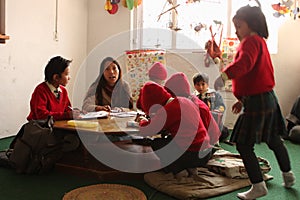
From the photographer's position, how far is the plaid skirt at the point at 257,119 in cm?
200

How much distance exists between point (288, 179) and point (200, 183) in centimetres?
55

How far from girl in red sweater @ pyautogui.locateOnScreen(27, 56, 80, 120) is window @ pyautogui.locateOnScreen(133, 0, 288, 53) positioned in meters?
2.19

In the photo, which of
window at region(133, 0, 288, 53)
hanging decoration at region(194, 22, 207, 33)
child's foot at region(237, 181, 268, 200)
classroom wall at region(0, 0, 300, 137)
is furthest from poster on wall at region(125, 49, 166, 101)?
child's foot at region(237, 181, 268, 200)

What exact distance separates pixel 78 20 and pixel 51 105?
234 cm

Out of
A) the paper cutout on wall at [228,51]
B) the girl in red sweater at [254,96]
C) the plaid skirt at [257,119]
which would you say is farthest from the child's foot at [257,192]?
the paper cutout on wall at [228,51]

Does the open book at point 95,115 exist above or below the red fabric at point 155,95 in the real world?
below

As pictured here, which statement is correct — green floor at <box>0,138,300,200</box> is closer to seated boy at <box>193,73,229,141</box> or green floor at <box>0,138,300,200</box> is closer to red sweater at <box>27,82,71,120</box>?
red sweater at <box>27,82,71,120</box>

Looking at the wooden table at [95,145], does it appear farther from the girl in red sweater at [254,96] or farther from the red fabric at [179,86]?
the girl in red sweater at [254,96]

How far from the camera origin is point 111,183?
2350 millimetres

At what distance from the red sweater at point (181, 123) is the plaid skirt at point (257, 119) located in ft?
0.87

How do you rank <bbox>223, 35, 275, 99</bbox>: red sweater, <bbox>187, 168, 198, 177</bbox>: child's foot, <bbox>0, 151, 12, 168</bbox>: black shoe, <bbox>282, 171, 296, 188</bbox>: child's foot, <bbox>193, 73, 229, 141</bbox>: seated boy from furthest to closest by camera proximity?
<bbox>193, 73, 229, 141</bbox>: seated boy < <bbox>0, 151, 12, 168</bbox>: black shoe < <bbox>187, 168, 198, 177</bbox>: child's foot < <bbox>282, 171, 296, 188</bbox>: child's foot < <bbox>223, 35, 275, 99</bbox>: red sweater

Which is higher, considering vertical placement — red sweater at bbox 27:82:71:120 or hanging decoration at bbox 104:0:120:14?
hanging decoration at bbox 104:0:120:14

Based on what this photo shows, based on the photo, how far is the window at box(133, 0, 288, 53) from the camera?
4633 millimetres

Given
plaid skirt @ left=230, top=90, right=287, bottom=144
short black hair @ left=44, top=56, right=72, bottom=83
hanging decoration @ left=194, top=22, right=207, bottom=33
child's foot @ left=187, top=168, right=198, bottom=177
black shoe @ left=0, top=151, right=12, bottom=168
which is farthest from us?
hanging decoration @ left=194, top=22, right=207, bottom=33
